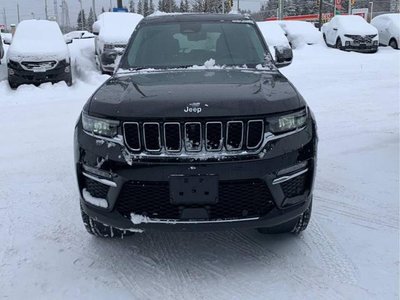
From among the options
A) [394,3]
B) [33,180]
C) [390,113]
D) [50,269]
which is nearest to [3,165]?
[33,180]

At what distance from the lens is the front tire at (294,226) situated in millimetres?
3621

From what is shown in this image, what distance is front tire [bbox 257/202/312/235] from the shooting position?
11.9ft

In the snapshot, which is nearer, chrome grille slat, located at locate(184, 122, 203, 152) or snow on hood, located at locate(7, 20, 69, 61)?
chrome grille slat, located at locate(184, 122, 203, 152)

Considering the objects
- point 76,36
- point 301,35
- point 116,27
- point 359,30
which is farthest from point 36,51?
point 76,36

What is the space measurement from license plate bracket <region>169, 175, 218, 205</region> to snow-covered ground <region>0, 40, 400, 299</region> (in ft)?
1.98

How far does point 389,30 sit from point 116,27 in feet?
41.4

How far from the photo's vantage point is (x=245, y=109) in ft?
9.99

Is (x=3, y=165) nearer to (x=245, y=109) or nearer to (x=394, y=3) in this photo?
(x=245, y=109)

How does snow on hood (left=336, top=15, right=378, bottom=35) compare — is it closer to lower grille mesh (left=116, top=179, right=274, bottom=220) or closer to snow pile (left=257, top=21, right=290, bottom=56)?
snow pile (left=257, top=21, right=290, bottom=56)

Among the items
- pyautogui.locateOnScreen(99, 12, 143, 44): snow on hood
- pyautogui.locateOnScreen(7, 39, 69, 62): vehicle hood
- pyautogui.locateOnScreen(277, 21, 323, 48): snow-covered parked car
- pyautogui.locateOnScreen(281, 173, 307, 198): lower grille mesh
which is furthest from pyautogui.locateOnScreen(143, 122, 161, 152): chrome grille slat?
pyautogui.locateOnScreen(277, 21, 323, 48): snow-covered parked car

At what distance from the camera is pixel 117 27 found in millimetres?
13906

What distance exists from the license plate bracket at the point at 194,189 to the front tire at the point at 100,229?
89cm

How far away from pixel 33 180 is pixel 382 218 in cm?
356

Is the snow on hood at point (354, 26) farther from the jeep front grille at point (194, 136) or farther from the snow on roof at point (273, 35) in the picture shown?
the jeep front grille at point (194, 136)
